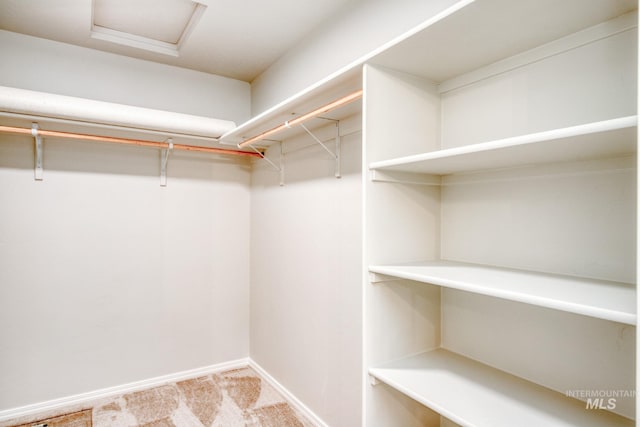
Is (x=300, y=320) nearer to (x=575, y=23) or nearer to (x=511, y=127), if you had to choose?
(x=511, y=127)

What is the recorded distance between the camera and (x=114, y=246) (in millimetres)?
2785

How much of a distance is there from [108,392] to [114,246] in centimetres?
108

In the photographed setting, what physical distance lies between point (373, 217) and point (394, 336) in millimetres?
465

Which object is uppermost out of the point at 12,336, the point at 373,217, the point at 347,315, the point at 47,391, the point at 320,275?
the point at 373,217

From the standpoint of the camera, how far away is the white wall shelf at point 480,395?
1.02 metres

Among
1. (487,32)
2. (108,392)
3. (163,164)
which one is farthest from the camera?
(163,164)

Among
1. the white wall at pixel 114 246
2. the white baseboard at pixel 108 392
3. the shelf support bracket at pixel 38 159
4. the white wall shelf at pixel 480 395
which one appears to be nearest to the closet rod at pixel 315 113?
the white wall at pixel 114 246

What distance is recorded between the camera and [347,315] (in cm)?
212

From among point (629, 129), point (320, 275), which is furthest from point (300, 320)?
point (629, 129)

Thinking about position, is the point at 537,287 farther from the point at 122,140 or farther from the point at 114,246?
the point at 114,246

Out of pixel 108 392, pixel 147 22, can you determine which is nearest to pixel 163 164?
pixel 147 22

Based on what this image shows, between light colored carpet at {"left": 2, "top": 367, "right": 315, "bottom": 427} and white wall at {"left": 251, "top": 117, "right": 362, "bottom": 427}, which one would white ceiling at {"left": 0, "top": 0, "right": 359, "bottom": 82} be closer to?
white wall at {"left": 251, "top": 117, "right": 362, "bottom": 427}

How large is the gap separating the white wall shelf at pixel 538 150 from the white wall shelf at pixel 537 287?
14.1 inches

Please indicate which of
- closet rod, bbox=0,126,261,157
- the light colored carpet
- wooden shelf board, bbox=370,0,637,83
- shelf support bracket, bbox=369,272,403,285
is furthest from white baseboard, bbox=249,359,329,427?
wooden shelf board, bbox=370,0,637,83
